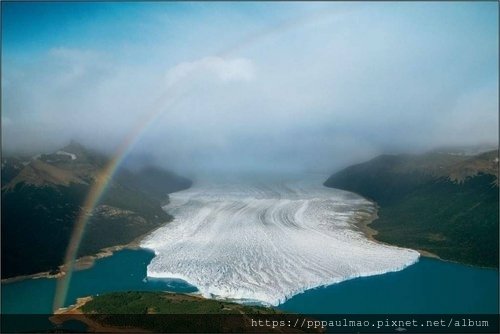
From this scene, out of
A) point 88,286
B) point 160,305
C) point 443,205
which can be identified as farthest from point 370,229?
point 88,286

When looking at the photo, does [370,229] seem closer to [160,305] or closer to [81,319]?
[160,305]

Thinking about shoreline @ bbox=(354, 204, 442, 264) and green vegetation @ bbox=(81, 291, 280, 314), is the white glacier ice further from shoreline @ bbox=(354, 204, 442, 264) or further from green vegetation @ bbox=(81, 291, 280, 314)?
green vegetation @ bbox=(81, 291, 280, 314)

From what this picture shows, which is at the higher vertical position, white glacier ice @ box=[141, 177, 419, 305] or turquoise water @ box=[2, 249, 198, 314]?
white glacier ice @ box=[141, 177, 419, 305]

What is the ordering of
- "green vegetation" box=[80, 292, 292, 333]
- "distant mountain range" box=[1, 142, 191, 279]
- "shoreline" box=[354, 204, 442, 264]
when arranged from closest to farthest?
"green vegetation" box=[80, 292, 292, 333]
"distant mountain range" box=[1, 142, 191, 279]
"shoreline" box=[354, 204, 442, 264]

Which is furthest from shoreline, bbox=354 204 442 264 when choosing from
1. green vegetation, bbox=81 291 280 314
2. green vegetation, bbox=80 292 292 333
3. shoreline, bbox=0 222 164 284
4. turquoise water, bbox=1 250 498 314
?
shoreline, bbox=0 222 164 284

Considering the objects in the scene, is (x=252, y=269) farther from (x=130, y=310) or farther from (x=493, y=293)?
A: (x=493, y=293)
